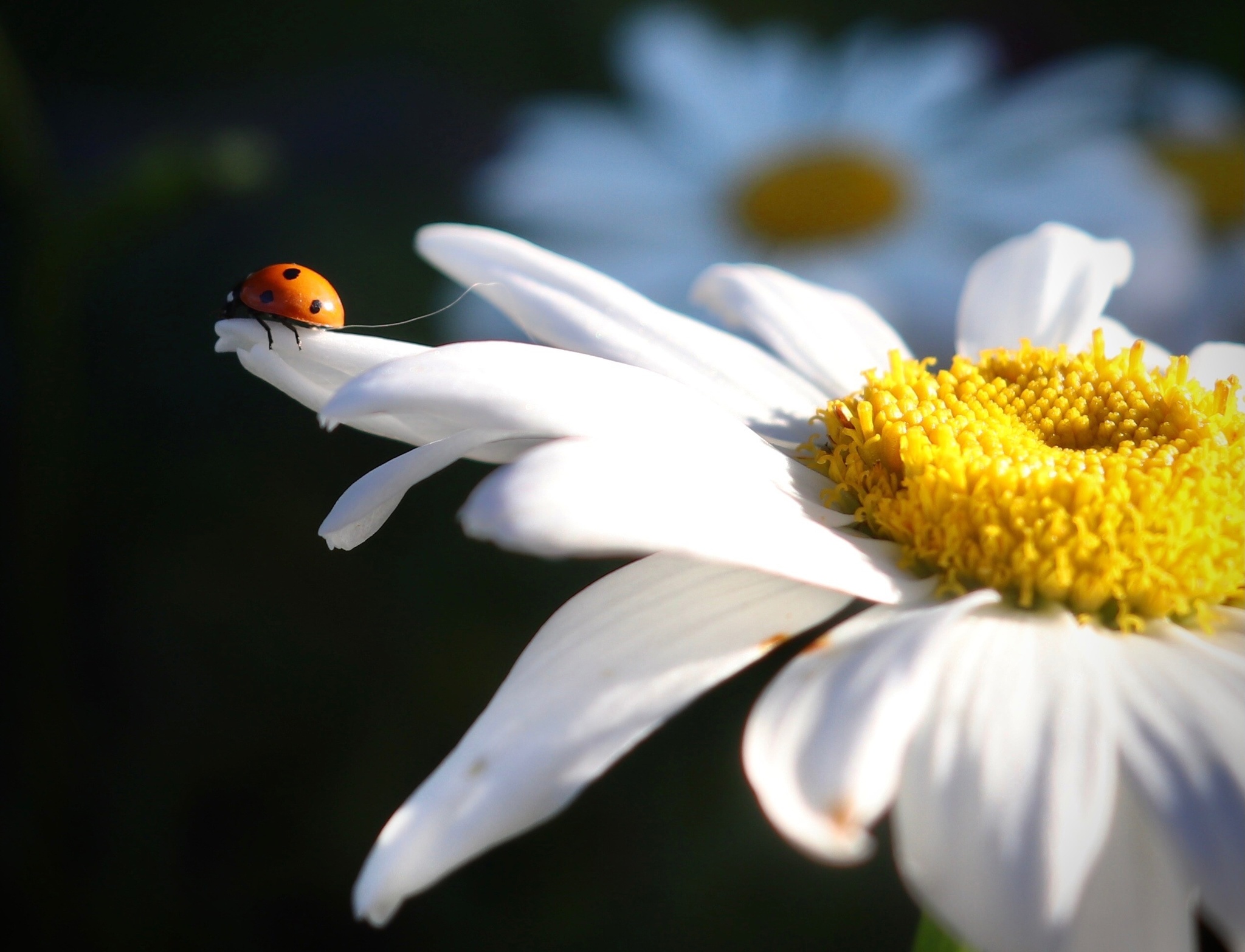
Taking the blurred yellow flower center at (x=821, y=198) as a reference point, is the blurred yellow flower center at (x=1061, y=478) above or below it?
below

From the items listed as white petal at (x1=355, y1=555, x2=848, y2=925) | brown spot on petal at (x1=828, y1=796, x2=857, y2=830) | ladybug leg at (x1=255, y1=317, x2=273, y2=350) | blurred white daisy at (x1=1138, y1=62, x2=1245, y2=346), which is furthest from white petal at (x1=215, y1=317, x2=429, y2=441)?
blurred white daisy at (x1=1138, y1=62, x2=1245, y2=346)

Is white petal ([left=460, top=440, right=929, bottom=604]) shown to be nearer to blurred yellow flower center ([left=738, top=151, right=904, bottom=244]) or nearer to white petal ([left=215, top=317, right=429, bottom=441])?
white petal ([left=215, top=317, right=429, bottom=441])

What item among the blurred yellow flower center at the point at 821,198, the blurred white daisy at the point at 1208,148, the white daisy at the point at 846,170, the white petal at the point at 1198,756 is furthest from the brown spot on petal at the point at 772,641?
the blurred white daisy at the point at 1208,148

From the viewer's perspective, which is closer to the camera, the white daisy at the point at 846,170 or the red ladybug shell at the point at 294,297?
the red ladybug shell at the point at 294,297

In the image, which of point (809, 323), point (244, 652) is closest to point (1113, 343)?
point (809, 323)

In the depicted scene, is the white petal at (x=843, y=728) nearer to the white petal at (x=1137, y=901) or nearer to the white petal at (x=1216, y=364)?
the white petal at (x=1137, y=901)

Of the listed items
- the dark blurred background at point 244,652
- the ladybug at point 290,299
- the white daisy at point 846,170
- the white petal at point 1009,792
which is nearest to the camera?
the white petal at point 1009,792

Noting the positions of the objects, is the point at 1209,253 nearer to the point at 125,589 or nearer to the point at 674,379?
the point at 674,379

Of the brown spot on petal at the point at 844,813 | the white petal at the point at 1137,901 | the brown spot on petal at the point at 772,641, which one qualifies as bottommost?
the white petal at the point at 1137,901

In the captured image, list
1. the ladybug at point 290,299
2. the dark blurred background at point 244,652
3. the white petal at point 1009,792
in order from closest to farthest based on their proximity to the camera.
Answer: the white petal at point 1009,792 → the ladybug at point 290,299 → the dark blurred background at point 244,652
